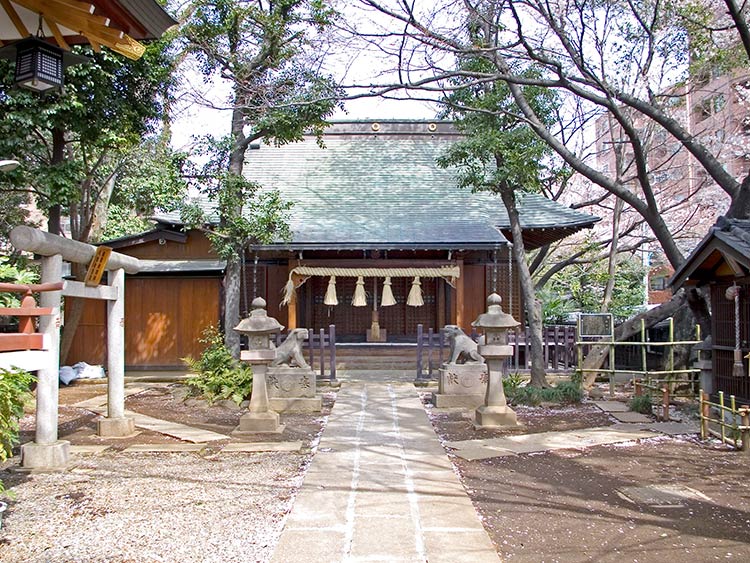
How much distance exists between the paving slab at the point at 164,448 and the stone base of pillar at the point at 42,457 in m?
0.89

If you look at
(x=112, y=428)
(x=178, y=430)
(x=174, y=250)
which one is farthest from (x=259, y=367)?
(x=174, y=250)

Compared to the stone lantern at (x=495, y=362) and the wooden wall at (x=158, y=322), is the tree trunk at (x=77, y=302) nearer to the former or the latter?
the wooden wall at (x=158, y=322)

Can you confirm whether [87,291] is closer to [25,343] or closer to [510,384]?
[25,343]

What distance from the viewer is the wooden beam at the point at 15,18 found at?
5217 millimetres

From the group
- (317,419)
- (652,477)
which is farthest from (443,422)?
(652,477)

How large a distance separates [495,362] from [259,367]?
337 centimetres

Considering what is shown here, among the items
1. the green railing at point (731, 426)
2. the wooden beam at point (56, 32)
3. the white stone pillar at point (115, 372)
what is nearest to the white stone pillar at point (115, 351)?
the white stone pillar at point (115, 372)

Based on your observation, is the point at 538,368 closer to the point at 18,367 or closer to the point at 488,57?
the point at 488,57

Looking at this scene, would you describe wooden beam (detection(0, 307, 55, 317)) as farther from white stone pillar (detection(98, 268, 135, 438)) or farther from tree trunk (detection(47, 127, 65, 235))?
tree trunk (detection(47, 127, 65, 235))

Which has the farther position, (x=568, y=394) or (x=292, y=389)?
(x=568, y=394)

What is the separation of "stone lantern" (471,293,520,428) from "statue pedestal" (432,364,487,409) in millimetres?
1506

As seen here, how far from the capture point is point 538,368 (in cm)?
1122

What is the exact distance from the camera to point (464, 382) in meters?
Result: 10.2

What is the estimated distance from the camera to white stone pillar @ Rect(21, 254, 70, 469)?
6262 millimetres
